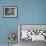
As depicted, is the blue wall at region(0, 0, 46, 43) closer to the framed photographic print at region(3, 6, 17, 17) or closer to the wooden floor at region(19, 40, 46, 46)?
the framed photographic print at region(3, 6, 17, 17)

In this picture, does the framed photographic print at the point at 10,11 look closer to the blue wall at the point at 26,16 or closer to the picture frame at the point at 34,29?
the blue wall at the point at 26,16

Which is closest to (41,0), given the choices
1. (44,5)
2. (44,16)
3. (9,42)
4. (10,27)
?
(44,5)

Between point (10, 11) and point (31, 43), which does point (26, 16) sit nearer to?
point (10, 11)

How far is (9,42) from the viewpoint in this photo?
14.0 ft

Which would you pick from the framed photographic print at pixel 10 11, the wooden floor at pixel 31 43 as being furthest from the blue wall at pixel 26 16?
the wooden floor at pixel 31 43

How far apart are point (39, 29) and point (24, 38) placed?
0.54 metres

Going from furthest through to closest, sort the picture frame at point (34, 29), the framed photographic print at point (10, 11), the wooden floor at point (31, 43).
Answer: the framed photographic print at point (10, 11)
the picture frame at point (34, 29)
the wooden floor at point (31, 43)

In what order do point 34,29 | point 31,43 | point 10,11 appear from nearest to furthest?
1. point 31,43
2. point 34,29
3. point 10,11

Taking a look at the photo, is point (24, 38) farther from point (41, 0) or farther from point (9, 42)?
point (41, 0)

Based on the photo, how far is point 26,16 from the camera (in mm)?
4395

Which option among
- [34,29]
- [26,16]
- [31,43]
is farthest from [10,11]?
[31,43]

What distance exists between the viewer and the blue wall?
4387mm

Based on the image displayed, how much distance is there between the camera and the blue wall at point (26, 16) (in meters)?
4.39

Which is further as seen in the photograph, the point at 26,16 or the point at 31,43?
the point at 26,16
